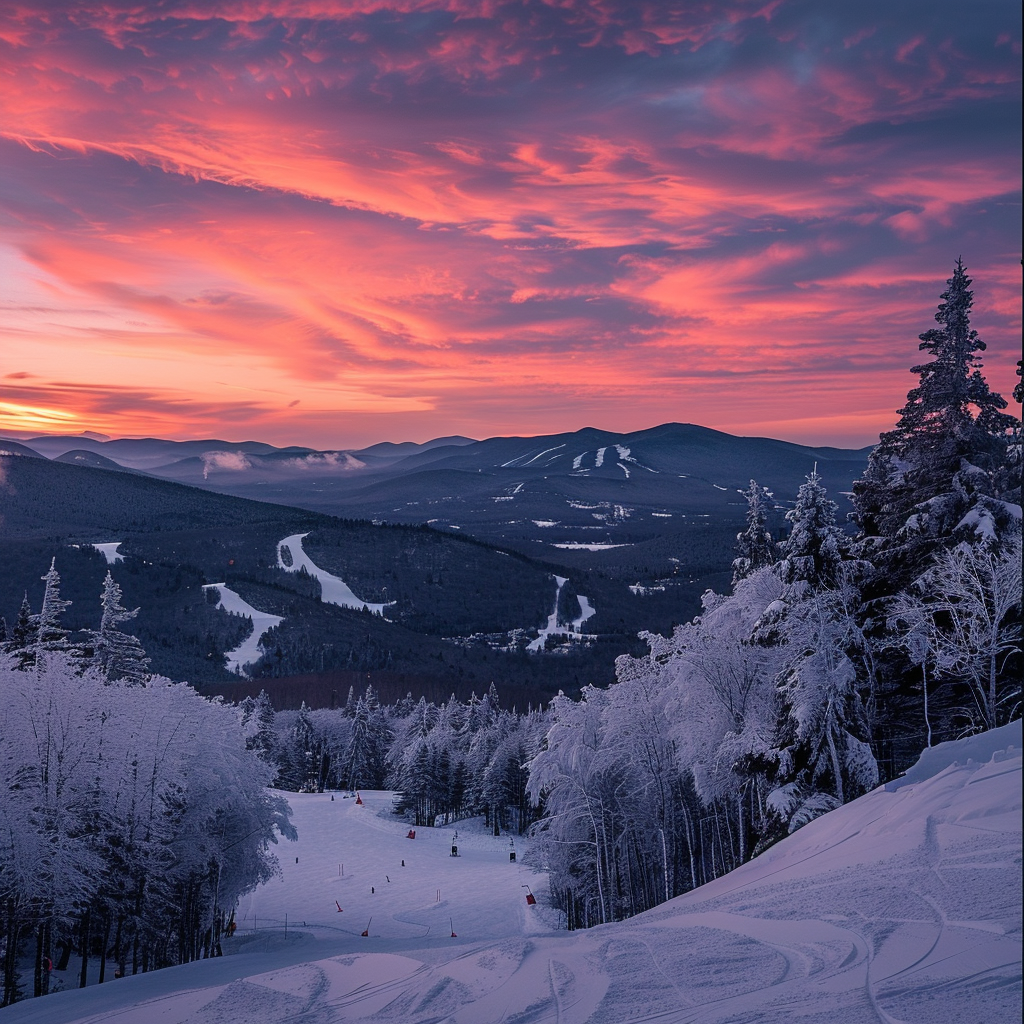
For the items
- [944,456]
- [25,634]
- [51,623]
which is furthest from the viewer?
[25,634]

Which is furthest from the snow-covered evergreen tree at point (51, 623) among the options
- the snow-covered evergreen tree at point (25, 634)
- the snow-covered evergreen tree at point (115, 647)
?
the snow-covered evergreen tree at point (115, 647)

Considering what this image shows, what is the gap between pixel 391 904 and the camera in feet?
168

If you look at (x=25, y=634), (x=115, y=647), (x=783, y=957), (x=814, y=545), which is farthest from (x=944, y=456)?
(x=25, y=634)

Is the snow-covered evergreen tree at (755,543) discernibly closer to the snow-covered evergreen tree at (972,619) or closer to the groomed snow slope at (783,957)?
the snow-covered evergreen tree at (972,619)

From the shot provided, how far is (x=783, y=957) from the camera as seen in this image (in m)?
11.5

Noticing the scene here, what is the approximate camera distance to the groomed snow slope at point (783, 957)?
962 centimetres

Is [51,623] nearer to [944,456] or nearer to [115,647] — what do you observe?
[115,647]

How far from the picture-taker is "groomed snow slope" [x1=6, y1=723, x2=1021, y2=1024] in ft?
31.6

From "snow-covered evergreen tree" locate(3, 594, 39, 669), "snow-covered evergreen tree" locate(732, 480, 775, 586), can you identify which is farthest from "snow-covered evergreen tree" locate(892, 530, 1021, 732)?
"snow-covered evergreen tree" locate(3, 594, 39, 669)

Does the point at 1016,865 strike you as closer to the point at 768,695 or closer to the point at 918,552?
the point at 918,552

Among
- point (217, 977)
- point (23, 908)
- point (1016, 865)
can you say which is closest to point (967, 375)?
point (1016, 865)

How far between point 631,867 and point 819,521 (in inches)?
978

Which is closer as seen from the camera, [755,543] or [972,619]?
[972,619]

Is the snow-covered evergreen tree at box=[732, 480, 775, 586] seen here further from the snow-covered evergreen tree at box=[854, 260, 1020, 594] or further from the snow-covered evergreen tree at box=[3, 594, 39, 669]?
the snow-covered evergreen tree at box=[3, 594, 39, 669]
